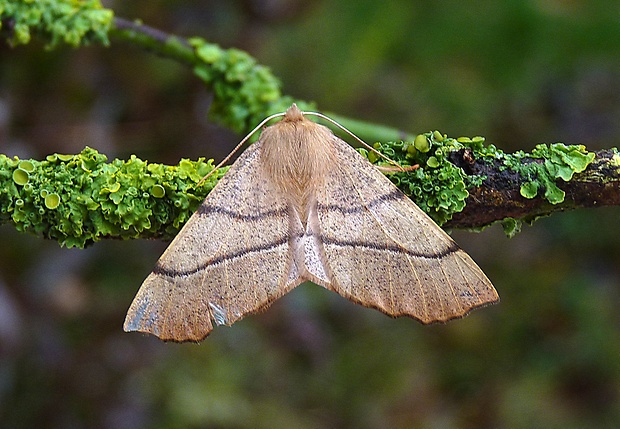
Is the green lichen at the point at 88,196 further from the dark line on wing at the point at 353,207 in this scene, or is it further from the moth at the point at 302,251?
the dark line on wing at the point at 353,207

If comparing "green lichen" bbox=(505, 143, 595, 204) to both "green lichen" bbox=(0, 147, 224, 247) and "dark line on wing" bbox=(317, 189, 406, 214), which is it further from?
"green lichen" bbox=(0, 147, 224, 247)

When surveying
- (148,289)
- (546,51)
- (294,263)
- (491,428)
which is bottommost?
(491,428)

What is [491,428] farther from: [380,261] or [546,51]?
[380,261]

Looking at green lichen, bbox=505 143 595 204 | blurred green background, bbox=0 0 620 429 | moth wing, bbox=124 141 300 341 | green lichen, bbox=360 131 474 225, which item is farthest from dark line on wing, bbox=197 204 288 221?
blurred green background, bbox=0 0 620 429

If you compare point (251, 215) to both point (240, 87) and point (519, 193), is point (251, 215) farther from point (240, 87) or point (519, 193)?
point (519, 193)

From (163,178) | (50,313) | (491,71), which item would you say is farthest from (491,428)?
(163,178)

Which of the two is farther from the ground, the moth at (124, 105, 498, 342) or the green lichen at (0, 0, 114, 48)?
the green lichen at (0, 0, 114, 48)
